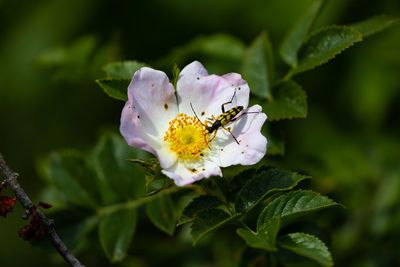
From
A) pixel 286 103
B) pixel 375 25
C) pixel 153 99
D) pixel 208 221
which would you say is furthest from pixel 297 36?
pixel 208 221

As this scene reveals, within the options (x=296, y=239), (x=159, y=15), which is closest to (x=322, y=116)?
(x=159, y=15)

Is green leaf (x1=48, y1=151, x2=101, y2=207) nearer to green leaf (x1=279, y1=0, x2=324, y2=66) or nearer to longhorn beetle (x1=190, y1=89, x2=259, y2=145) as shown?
longhorn beetle (x1=190, y1=89, x2=259, y2=145)

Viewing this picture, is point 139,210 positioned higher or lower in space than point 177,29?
lower

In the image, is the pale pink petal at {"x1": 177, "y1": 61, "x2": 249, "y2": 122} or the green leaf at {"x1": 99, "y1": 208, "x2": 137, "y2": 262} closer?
the pale pink petal at {"x1": 177, "y1": 61, "x2": 249, "y2": 122}

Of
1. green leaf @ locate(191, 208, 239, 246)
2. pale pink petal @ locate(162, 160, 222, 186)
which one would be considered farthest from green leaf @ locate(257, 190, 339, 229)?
pale pink petal @ locate(162, 160, 222, 186)

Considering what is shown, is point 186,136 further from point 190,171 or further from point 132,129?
point 132,129

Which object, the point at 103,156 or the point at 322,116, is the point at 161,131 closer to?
the point at 103,156

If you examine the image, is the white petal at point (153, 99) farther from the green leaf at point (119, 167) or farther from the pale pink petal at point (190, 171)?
the green leaf at point (119, 167)
